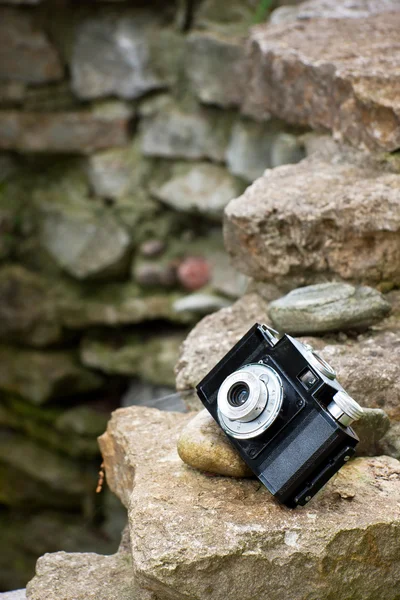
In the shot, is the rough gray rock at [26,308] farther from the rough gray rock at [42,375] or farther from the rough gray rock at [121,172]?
the rough gray rock at [121,172]

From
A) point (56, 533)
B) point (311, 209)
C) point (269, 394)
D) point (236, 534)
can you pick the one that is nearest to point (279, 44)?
point (311, 209)

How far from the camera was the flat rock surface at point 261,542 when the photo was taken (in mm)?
771

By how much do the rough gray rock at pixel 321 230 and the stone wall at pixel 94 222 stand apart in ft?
2.22

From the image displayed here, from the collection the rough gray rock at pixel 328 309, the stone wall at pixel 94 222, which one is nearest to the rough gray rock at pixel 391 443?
the rough gray rock at pixel 328 309

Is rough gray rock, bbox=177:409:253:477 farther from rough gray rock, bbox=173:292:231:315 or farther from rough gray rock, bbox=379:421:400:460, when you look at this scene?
rough gray rock, bbox=173:292:231:315

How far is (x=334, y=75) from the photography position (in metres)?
1.33

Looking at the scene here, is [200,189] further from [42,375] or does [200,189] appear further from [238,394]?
[238,394]

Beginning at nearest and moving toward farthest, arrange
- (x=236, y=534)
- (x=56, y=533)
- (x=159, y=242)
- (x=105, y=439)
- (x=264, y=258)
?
1. (x=236, y=534)
2. (x=105, y=439)
3. (x=264, y=258)
4. (x=159, y=242)
5. (x=56, y=533)

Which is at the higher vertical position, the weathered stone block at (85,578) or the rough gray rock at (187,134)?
the rough gray rock at (187,134)

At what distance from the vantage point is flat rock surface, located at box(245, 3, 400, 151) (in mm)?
1271

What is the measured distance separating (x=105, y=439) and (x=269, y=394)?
0.34 m

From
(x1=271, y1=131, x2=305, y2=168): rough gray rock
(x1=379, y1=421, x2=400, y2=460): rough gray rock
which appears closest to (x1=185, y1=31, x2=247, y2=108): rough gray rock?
(x1=271, y1=131, x2=305, y2=168): rough gray rock

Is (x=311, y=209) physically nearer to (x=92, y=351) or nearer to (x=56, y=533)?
(x=92, y=351)

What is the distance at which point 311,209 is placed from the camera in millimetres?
1152
